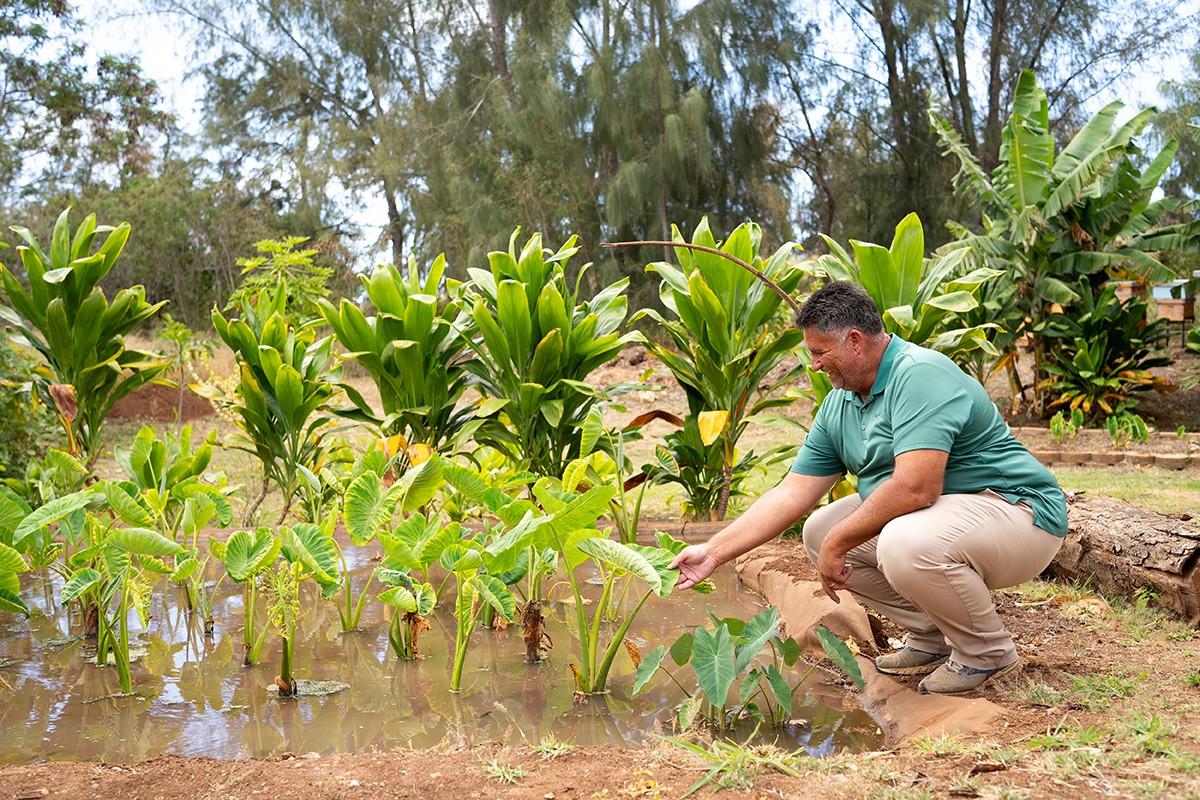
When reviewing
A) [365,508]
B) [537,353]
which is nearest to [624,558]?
[365,508]

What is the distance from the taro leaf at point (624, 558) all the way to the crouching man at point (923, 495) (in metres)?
0.23

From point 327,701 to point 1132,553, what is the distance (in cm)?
264

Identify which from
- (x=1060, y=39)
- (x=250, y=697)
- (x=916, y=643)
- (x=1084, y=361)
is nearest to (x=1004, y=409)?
(x=1084, y=361)

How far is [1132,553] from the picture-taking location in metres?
3.30

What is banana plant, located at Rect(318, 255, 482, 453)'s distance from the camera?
4.53m

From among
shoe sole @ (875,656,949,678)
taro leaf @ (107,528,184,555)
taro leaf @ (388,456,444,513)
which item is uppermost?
taro leaf @ (388,456,444,513)

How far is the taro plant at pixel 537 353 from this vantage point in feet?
14.5

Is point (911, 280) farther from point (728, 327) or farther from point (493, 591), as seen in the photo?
point (493, 591)

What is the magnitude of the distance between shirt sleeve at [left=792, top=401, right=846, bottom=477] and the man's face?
0.24m

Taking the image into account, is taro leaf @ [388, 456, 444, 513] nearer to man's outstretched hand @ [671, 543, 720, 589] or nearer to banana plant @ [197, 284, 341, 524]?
man's outstretched hand @ [671, 543, 720, 589]

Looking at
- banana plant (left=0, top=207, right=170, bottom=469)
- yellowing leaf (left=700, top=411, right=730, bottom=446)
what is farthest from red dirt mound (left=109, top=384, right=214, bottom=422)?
yellowing leaf (left=700, top=411, right=730, bottom=446)

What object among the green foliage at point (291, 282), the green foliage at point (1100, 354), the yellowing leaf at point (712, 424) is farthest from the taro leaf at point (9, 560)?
the green foliage at point (1100, 354)

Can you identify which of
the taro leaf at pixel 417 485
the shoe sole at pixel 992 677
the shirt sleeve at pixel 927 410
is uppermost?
the shirt sleeve at pixel 927 410

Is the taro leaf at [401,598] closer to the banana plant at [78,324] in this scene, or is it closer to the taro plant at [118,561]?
the taro plant at [118,561]
